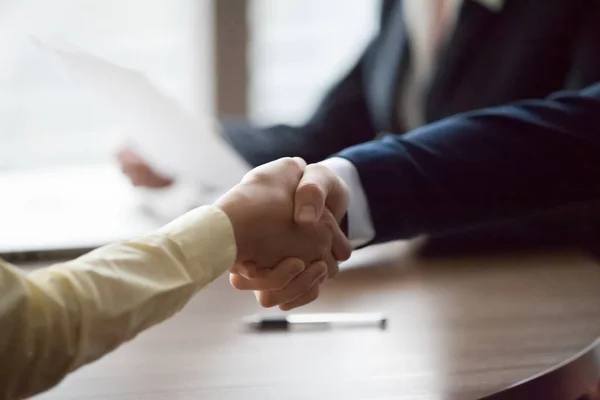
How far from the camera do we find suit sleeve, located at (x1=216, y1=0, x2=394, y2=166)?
1253mm

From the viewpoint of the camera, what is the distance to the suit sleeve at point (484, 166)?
92 centimetres

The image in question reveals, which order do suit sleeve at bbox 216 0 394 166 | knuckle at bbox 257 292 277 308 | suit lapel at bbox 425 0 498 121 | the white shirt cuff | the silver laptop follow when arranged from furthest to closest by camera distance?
suit sleeve at bbox 216 0 394 166
suit lapel at bbox 425 0 498 121
the silver laptop
the white shirt cuff
knuckle at bbox 257 292 277 308

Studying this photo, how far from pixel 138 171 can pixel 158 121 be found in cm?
18

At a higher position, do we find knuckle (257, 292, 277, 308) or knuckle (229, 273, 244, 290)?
knuckle (229, 273, 244, 290)

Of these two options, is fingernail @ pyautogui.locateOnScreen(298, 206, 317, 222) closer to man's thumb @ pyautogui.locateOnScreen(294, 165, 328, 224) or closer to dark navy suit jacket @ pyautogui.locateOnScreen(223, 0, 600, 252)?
man's thumb @ pyautogui.locateOnScreen(294, 165, 328, 224)

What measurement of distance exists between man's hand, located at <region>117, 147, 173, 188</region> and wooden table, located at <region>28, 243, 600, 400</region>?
1.03 ft

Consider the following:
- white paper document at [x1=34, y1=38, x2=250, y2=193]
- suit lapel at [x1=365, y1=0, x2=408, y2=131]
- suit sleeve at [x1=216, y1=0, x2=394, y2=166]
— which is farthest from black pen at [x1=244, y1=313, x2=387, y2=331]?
suit lapel at [x1=365, y1=0, x2=408, y2=131]

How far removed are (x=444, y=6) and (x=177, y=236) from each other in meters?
0.77

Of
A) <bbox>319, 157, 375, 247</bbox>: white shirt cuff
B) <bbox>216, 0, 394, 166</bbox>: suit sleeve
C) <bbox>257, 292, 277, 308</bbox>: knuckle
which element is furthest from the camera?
<bbox>216, 0, 394, 166</bbox>: suit sleeve

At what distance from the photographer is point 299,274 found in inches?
30.0

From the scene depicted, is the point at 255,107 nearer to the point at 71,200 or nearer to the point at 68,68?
the point at 71,200

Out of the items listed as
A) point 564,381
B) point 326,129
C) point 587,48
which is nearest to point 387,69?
point 326,129

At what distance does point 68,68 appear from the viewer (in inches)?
40.1

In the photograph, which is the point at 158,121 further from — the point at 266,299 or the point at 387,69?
the point at 387,69
